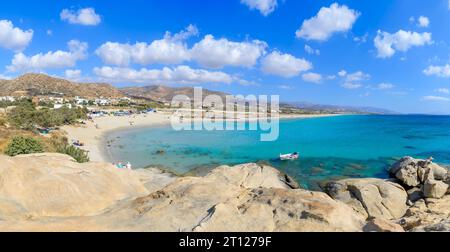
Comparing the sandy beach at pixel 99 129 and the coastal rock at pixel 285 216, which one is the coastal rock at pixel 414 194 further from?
the sandy beach at pixel 99 129

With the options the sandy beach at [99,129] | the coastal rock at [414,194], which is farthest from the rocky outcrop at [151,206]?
the sandy beach at [99,129]

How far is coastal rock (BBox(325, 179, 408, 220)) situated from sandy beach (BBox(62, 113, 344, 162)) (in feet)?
108

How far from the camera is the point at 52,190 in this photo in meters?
13.7

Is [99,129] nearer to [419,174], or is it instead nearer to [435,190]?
[419,174]

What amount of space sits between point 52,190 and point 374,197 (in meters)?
22.4

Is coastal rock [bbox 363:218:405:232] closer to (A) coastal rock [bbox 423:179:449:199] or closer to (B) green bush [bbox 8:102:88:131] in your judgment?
(A) coastal rock [bbox 423:179:449:199]

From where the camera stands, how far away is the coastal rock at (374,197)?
79.4 feet

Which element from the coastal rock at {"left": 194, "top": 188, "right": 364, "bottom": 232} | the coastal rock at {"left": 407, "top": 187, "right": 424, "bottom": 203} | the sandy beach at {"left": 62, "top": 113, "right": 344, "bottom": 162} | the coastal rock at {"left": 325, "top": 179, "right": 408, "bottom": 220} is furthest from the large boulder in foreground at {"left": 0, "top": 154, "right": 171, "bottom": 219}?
the sandy beach at {"left": 62, "top": 113, "right": 344, "bottom": 162}

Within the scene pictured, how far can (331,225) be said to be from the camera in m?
9.73

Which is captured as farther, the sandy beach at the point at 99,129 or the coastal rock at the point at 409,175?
the sandy beach at the point at 99,129

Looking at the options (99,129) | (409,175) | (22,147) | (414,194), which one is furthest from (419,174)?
(99,129)
